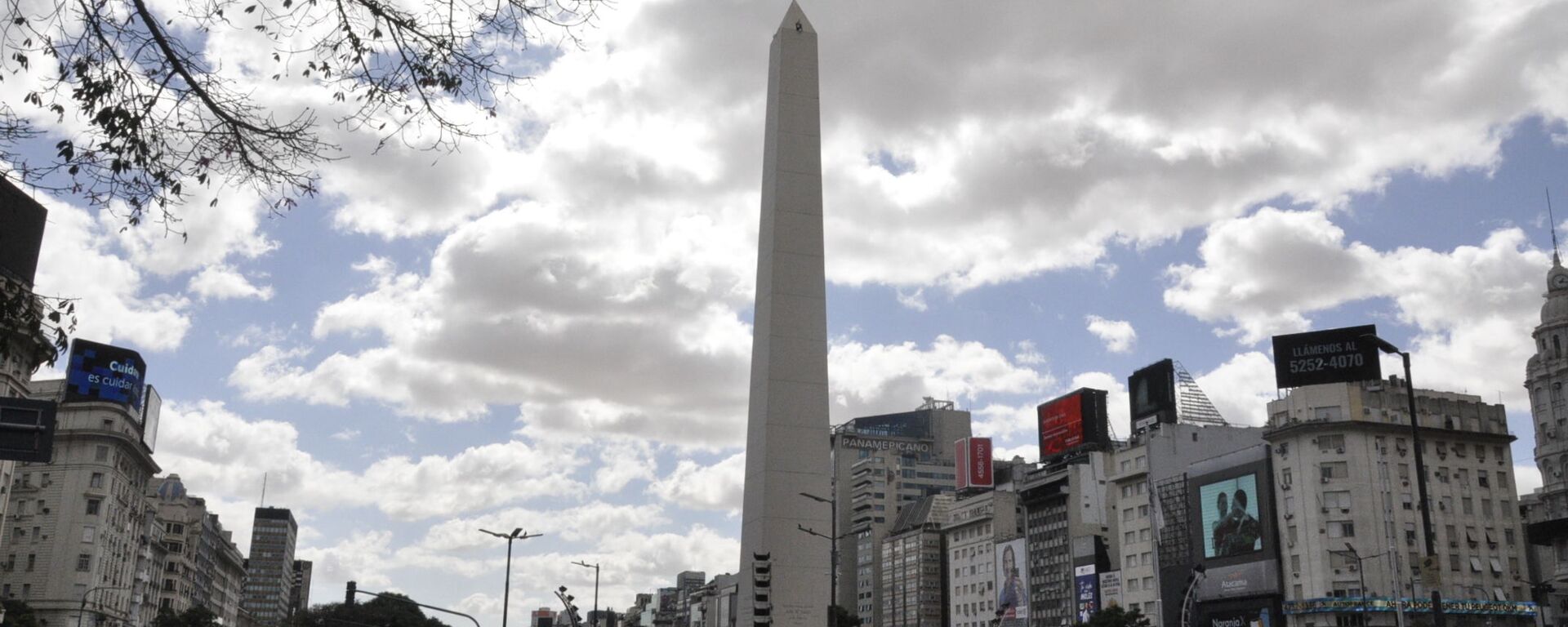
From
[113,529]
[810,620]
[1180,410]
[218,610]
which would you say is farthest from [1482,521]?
[218,610]

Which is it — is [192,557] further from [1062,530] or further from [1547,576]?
[1547,576]

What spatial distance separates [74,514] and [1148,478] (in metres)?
77.8

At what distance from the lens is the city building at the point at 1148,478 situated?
103m

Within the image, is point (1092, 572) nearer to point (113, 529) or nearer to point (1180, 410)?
point (1180, 410)

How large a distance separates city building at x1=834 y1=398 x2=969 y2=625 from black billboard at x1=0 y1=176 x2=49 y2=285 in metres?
119

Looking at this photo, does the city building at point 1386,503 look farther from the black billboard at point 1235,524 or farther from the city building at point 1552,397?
the city building at point 1552,397

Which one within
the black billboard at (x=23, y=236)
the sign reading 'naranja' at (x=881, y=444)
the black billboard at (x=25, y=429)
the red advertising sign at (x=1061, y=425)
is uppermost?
the sign reading 'naranja' at (x=881, y=444)

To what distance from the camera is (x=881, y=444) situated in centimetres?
19262

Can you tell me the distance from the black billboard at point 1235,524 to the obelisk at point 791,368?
5516 cm

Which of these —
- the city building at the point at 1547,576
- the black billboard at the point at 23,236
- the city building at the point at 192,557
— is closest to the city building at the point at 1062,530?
the city building at the point at 1547,576

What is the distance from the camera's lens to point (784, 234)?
4303 cm

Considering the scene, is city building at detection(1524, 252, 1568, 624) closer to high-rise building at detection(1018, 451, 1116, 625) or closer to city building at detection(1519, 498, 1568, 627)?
city building at detection(1519, 498, 1568, 627)

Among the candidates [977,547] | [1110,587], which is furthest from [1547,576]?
[977,547]

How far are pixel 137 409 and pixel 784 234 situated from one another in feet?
241
